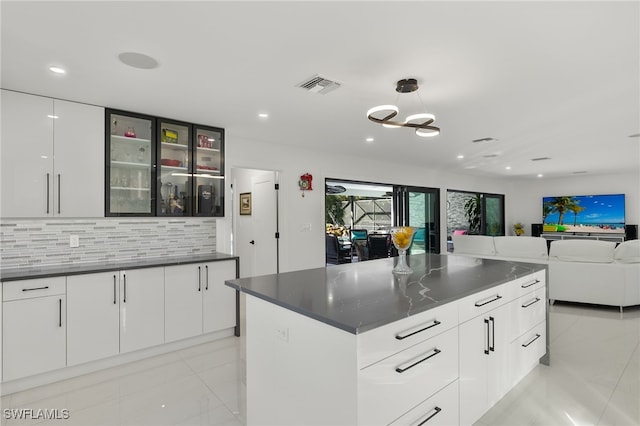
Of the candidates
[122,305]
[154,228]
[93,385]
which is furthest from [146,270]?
[93,385]

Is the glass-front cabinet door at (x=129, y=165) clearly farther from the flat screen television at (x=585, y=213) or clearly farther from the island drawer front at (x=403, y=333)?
the flat screen television at (x=585, y=213)

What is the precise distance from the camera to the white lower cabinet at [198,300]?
3.32 m

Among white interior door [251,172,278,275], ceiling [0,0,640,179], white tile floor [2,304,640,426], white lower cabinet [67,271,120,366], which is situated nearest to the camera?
ceiling [0,0,640,179]

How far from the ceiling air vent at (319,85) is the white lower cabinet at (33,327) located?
8.38 ft

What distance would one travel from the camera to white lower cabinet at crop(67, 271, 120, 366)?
2.80 m

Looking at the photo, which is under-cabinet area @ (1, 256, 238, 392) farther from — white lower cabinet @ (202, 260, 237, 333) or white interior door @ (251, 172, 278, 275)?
white interior door @ (251, 172, 278, 275)

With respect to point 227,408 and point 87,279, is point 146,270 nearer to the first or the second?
point 87,279

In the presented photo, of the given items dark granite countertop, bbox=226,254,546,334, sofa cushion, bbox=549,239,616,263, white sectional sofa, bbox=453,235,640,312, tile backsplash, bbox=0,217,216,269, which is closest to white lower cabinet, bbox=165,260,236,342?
tile backsplash, bbox=0,217,216,269

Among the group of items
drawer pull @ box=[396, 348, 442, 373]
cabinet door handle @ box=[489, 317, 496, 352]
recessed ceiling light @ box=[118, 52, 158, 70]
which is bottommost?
cabinet door handle @ box=[489, 317, 496, 352]

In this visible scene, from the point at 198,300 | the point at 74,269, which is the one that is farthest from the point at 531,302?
the point at 74,269

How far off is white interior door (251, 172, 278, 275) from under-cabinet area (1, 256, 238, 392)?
1526mm

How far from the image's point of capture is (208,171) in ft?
12.9

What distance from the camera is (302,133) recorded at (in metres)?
4.39

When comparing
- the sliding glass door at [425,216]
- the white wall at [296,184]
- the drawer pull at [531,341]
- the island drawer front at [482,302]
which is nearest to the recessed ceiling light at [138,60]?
the white wall at [296,184]
